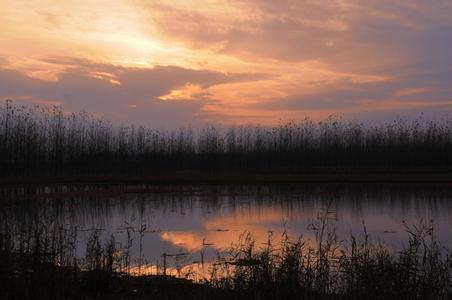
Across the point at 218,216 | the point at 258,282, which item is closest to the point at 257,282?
the point at 258,282

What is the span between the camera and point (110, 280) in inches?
330

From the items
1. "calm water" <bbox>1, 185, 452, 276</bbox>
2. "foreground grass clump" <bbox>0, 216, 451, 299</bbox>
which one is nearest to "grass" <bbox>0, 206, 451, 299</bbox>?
"foreground grass clump" <bbox>0, 216, 451, 299</bbox>

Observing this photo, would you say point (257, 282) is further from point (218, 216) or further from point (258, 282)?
point (218, 216)

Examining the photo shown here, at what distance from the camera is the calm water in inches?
549

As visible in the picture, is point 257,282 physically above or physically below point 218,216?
above

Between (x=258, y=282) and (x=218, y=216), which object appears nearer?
(x=258, y=282)

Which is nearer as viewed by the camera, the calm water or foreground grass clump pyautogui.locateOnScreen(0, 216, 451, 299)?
foreground grass clump pyautogui.locateOnScreen(0, 216, 451, 299)

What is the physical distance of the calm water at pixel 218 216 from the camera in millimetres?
13945

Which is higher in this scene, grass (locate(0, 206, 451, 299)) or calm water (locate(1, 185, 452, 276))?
grass (locate(0, 206, 451, 299))

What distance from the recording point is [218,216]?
827 inches

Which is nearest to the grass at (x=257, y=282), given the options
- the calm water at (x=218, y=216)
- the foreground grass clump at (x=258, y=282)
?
the foreground grass clump at (x=258, y=282)

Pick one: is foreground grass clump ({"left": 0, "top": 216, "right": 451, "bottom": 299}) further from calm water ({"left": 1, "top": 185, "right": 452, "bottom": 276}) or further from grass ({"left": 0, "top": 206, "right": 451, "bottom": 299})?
calm water ({"left": 1, "top": 185, "right": 452, "bottom": 276})

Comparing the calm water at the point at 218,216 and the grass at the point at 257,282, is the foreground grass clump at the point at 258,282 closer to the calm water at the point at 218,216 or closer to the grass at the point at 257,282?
the grass at the point at 257,282

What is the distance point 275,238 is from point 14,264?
8.35 metres
